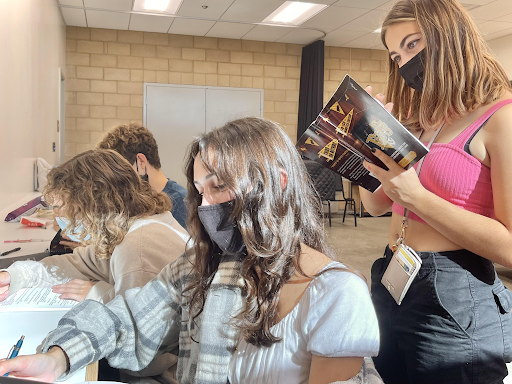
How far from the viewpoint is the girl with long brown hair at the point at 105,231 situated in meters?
1.41

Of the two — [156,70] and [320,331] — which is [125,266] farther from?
[156,70]

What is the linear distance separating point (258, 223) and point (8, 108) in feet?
7.44

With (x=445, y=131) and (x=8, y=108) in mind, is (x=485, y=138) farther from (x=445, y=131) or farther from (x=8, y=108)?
(x=8, y=108)

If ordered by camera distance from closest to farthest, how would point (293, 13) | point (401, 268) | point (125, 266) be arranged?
point (401, 268) → point (125, 266) → point (293, 13)

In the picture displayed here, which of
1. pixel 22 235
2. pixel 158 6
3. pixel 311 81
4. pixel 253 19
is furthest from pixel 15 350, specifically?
pixel 311 81

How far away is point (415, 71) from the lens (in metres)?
1.07

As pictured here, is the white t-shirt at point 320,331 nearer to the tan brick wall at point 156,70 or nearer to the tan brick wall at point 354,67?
the tan brick wall at point 156,70

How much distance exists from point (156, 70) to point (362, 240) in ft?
14.2

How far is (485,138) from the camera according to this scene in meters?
0.94

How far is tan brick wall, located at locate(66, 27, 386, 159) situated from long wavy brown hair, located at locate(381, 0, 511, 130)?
6.22 metres

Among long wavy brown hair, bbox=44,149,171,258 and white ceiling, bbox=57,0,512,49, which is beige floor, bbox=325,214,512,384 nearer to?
long wavy brown hair, bbox=44,149,171,258

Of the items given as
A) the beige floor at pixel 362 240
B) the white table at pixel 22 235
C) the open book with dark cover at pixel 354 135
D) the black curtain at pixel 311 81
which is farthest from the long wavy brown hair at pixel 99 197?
the black curtain at pixel 311 81

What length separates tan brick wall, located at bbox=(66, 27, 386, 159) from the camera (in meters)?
6.91

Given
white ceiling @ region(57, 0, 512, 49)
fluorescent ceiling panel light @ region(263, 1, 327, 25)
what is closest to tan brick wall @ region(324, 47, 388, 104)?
white ceiling @ region(57, 0, 512, 49)
